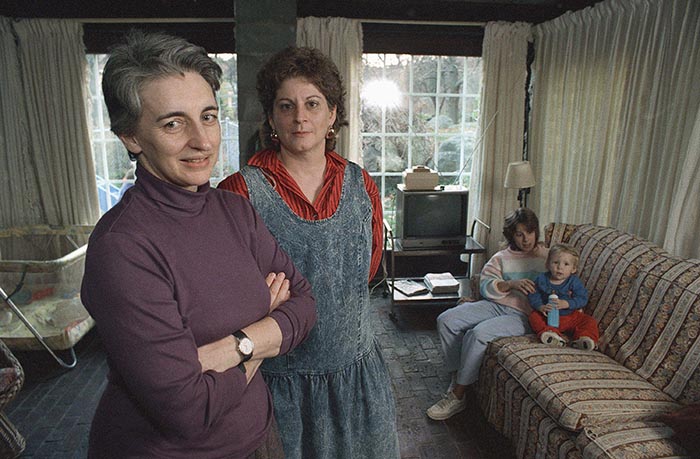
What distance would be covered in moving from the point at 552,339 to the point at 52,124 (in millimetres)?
4116

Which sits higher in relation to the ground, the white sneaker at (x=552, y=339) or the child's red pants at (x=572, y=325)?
the child's red pants at (x=572, y=325)

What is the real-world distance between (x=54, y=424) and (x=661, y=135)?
3843 millimetres

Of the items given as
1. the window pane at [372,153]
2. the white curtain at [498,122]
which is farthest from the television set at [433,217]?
the window pane at [372,153]

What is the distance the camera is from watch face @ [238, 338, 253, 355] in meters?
0.91

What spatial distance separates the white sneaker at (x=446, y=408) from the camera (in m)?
2.64

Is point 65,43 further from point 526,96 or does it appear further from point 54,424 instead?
point 526,96

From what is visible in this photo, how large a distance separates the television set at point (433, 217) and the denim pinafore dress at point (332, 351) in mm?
2660

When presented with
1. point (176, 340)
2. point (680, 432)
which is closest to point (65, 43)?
point (176, 340)

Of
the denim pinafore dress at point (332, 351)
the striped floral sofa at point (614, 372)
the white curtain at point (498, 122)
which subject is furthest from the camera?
the white curtain at point (498, 122)

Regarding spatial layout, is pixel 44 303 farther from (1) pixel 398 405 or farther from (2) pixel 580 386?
(2) pixel 580 386

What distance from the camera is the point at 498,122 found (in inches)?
170

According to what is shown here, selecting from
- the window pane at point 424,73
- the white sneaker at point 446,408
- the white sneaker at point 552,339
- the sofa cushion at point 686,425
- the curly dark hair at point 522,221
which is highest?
the window pane at point 424,73

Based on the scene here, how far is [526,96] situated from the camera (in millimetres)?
4426

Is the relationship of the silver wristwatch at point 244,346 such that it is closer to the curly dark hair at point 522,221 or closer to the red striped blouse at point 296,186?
the red striped blouse at point 296,186
